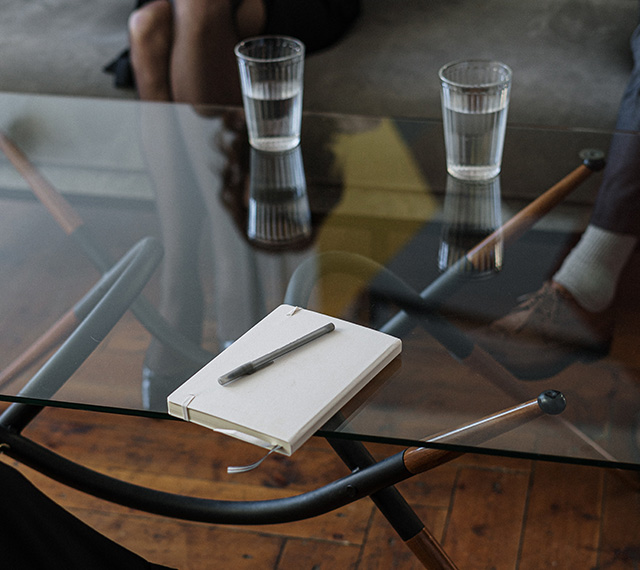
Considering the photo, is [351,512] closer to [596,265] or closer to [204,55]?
[596,265]

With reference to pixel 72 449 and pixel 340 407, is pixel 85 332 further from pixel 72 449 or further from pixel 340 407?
pixel 72 449

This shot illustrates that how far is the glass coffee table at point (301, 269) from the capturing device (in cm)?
71

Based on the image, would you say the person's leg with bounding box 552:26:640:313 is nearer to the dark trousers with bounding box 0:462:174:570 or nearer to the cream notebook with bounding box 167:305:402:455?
the cream notebook with bounding box 167:305:402:455

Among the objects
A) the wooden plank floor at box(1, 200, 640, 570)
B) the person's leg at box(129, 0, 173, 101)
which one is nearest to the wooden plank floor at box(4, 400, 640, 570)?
the wooden plank floor at box(1, 200, 640, 570)

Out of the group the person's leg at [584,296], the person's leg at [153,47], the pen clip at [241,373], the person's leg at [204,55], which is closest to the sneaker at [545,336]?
the person's leg at [584,296]

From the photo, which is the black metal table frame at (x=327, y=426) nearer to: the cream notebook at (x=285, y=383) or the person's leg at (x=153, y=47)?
the cream notebook at (x=285, y=383)

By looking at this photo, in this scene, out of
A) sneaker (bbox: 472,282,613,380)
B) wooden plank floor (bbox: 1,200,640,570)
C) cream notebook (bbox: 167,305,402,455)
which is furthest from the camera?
wooden plank floor (bbox: 1,200,640,570)

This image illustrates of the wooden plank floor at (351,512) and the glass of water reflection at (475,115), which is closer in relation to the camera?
the glass of water reflection at (475,115)


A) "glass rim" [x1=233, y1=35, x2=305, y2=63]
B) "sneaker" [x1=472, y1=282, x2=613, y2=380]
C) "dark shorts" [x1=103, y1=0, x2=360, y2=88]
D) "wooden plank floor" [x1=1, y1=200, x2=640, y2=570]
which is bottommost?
"wooden plank floor" [x1=1, y1=200, x2=640, y2=570]

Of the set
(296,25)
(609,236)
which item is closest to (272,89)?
(609,236)

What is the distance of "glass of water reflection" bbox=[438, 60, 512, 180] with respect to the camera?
3.31ft

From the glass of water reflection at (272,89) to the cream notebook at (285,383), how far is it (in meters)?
0.43

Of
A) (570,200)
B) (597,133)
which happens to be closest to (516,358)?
(570,200)

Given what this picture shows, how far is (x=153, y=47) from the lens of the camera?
5.06 feet
